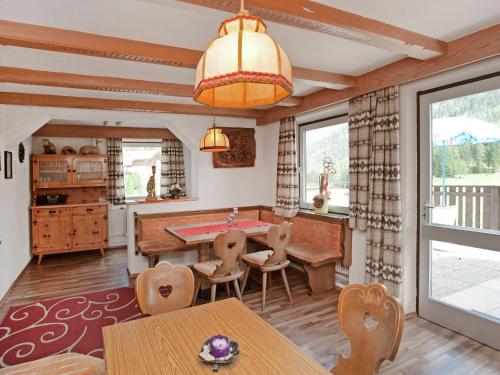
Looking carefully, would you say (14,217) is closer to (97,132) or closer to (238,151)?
(97,132)

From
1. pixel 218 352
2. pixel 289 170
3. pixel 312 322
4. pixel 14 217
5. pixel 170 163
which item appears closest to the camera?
pixel 218 352

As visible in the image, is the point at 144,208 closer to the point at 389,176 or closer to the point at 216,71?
the point at 389,176

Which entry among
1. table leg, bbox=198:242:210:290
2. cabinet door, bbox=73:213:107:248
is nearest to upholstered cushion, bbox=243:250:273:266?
table leg, bbox=198:242:210:290

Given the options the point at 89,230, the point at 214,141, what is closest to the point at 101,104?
the point at 214,141

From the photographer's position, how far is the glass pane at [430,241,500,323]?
8.54 ft

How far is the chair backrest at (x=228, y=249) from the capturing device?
3.16 meters

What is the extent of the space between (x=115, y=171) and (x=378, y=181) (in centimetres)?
508

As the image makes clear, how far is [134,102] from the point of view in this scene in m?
4.24

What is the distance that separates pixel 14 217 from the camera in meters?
4.33

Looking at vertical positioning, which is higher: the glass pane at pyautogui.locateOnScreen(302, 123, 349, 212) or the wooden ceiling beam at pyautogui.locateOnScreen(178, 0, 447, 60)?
the wooden ceiling beam at pyautogui.locateOnScreen(178, 0, 447, 60)

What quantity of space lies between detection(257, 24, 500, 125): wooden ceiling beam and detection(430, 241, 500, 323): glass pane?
1.50 metres

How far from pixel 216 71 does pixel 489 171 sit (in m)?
2.49

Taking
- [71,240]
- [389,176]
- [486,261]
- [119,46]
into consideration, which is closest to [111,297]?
[71,240]

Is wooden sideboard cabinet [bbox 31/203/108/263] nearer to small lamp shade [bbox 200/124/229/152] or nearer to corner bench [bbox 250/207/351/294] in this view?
small lamp shade [bbox 200/124/229/152]
